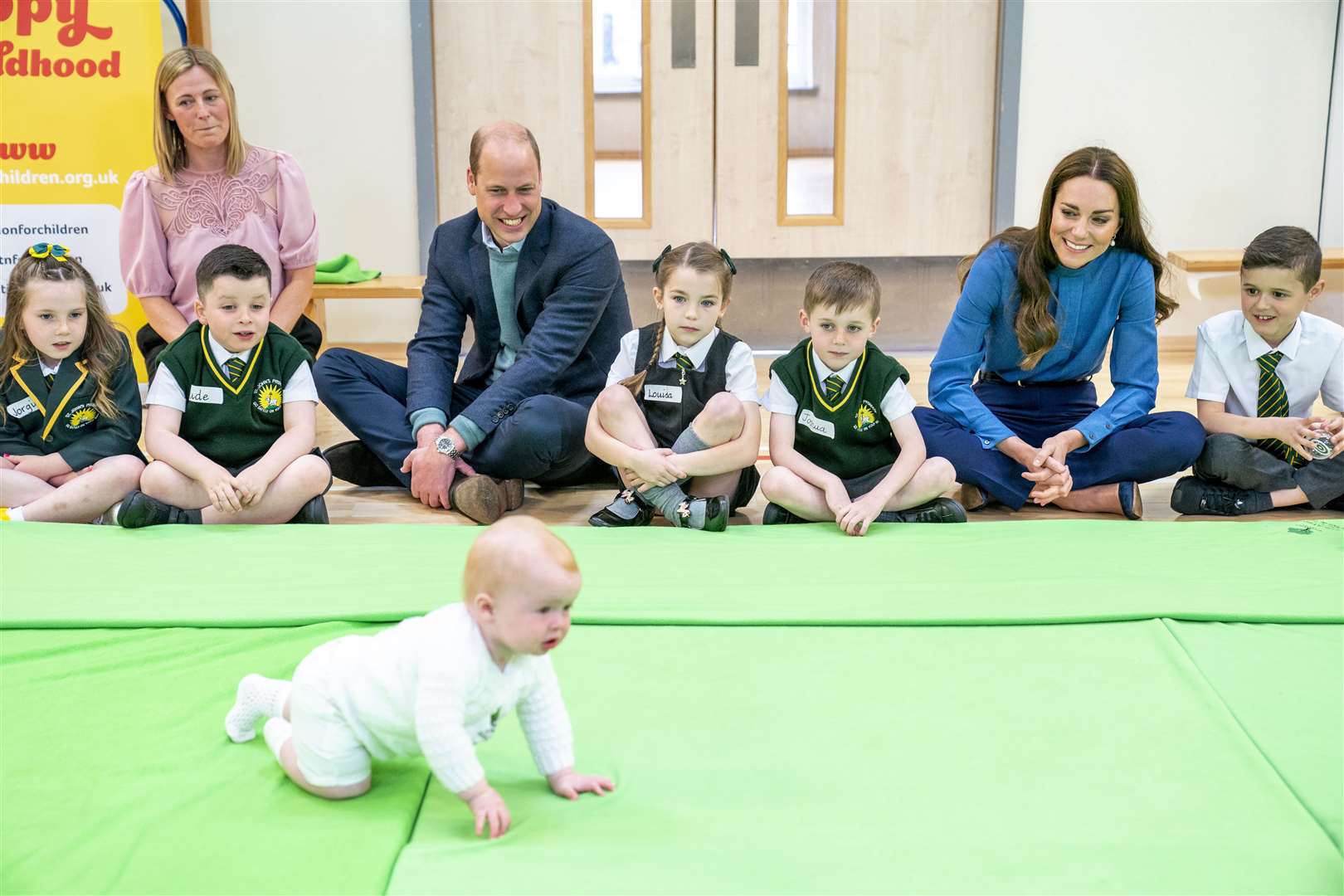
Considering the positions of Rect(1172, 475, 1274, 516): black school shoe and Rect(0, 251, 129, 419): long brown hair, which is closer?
Rect(0, 251, 129, 419): long brown hair

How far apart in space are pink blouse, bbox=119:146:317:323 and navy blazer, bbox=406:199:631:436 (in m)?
0.44

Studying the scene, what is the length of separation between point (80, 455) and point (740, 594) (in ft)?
4.89

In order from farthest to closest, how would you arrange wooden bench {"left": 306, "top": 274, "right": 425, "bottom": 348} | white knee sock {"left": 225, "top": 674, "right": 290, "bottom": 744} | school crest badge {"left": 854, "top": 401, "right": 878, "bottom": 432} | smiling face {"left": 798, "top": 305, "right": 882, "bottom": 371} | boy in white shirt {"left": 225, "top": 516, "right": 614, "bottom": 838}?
wooden bench {"left": 306, "top": 274, "right": 425, "bottom": 348} → school crest badge {"left": 854, "top": 401, "right": 878, "bottom": 432} → smiling face {"left": 798, "top": 305, "right": 882, "bottom": 371} → white knee sock {"left": 225, "top": 674, "right": 290, "bottom": 744} → boy in white shirt {"left": 225, "top": 516, "right": 614, "bottom": 838}

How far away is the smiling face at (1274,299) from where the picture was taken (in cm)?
278

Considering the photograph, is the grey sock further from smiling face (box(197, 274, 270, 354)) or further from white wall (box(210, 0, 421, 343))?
white wall (box(210, 0, 421, 343))

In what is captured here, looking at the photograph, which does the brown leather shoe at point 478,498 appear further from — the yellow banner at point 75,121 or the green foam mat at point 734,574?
the yellow banner at point 75,121

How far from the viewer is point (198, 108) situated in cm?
314

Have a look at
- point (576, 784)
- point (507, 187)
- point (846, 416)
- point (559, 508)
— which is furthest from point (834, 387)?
point (576, 784)

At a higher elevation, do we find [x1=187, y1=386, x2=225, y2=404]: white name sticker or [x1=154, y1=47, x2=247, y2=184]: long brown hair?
[x1=154, y1=47, x2=247, y2=184]: long brown hair

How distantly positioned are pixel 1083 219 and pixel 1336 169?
246 cm

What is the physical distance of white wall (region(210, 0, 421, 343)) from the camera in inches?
179

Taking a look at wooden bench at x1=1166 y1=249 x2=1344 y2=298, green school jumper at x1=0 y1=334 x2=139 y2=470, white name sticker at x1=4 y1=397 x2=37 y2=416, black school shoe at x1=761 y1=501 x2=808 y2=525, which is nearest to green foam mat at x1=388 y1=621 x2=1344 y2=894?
black school shoe at x1=761 y1=501 x2=808 y2=525

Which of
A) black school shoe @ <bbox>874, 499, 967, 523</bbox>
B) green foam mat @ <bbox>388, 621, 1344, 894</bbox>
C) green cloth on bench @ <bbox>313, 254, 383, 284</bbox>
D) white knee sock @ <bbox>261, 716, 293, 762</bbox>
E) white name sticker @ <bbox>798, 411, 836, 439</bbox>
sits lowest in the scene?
green foam mat @ <bbox>388, 621, 1344, 894</bbox>

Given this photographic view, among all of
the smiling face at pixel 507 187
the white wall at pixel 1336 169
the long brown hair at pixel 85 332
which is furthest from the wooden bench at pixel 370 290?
the white wall at pixel 1336 169
